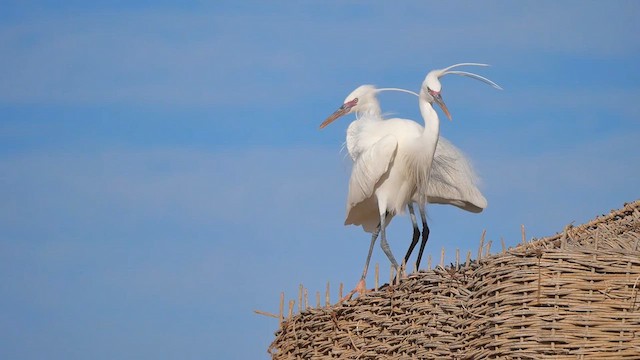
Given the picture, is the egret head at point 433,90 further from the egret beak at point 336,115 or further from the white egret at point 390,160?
the egret beak at point 336,115

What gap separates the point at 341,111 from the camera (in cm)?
1078

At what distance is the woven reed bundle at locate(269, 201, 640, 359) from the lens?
5.43 m

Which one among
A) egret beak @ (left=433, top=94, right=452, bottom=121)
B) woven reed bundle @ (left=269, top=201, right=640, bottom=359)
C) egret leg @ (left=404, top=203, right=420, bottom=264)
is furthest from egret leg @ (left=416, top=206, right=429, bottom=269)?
woven reed bundle @ (left=269, top=201, right=640, bottom=359)

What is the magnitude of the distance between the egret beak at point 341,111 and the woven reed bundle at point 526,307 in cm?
404

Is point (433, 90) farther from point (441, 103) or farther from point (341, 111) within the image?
point (341, 111)

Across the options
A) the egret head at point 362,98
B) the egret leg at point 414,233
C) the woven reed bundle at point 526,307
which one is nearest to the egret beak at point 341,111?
the egret head at point 362,98

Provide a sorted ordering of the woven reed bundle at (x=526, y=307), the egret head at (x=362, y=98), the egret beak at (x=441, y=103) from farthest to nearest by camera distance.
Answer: the egret head at (x=362, y=98), the egret beak at (x=441, y=103), the woven reed bundle at (x=526, y=307)

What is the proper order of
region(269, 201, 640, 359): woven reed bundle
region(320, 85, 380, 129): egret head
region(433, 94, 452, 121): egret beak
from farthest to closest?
region(320, 85, 380, 129): egret head
region(433, 94, 452, 121): egret beak
region(269, 201, 640, 359): woven reed bundle

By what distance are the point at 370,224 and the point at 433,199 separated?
30.1 inches

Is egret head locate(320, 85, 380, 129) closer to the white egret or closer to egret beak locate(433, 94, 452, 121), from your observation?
the white egret

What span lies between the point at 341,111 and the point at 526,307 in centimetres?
541

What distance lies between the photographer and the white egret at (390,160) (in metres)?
9.37

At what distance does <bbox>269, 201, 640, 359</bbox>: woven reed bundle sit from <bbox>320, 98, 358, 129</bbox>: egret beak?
4.04 meters

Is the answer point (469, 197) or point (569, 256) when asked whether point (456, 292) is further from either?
point (469, 197)
